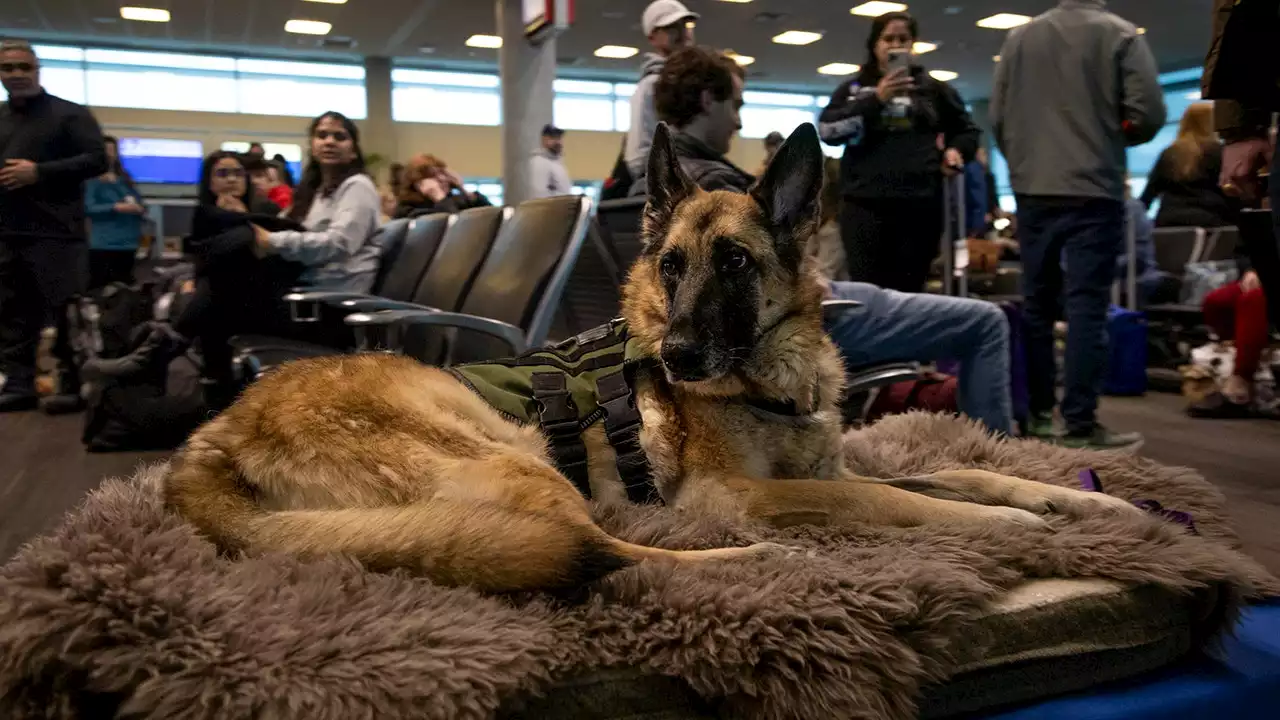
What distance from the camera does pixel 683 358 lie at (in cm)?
168

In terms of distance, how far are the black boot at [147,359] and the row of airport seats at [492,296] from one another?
160 centimetres

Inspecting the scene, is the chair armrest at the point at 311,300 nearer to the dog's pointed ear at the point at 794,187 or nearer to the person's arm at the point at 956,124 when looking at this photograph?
the dog's pointed ear at the point at 794,187

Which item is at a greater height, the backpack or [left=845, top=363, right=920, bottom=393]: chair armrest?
[left=845, top=363, right=920, bottom=393]: chair armrest

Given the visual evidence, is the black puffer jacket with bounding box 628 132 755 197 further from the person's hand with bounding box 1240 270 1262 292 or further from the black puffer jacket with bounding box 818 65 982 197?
the person's hand with bounding box 1240 270 1262 292

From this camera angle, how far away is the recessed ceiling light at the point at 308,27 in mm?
13727

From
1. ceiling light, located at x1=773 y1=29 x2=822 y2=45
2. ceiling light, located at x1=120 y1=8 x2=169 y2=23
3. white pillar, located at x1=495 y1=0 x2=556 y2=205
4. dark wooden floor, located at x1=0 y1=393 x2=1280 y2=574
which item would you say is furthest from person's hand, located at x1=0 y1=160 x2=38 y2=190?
ceiling light, located at x1=773 y1=29 x2=822 y2=45

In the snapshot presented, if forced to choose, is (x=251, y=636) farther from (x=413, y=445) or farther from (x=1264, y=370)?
(x=1264, y=370)

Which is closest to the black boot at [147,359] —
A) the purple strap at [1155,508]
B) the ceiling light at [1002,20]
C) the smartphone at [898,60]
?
the smartphone at [898,60]

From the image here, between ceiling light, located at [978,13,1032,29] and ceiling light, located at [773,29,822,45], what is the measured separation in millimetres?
2633

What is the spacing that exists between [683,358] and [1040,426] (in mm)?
3080

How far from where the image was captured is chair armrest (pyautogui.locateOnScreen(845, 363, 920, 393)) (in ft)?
8.93

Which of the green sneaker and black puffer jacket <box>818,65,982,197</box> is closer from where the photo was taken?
black puffer jacket <box>818,65,982,197</box>

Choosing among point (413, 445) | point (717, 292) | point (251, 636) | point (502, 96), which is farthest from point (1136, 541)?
point (502, 96)

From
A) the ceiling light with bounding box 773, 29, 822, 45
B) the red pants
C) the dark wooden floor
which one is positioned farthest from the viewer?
the ceiling light with bounding box 773, 29, 822, 45
